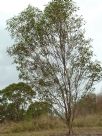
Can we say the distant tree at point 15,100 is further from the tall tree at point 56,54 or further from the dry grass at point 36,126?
the tall tree at point 56,54

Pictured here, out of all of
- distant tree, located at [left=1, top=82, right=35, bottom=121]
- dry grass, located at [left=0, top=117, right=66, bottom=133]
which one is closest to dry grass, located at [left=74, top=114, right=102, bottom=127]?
dry grass, located at [left=0, top=117, right=66, bottom=133]

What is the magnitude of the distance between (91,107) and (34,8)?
1637 cm

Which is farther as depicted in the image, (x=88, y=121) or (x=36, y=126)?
(x=88, y=121)

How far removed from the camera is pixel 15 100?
171 feet

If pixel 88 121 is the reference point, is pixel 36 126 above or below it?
below

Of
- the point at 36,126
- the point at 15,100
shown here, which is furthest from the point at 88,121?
Answer: the point at 15,100

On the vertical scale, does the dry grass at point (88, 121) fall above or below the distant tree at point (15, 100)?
below

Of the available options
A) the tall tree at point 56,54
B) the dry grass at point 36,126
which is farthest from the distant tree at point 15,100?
the tall tree at point 56,54

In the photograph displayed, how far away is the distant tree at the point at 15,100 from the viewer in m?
49.5

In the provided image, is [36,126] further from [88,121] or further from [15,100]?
[15,100]

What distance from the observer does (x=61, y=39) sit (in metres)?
23.6

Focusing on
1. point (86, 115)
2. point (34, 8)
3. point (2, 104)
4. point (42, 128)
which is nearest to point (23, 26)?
point (34, 8)

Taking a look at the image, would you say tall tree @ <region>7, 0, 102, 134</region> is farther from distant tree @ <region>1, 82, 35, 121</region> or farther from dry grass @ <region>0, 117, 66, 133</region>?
distant tree @ <region>1, 82, 35, 121</region>

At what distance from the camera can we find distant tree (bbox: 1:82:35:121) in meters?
49.5
